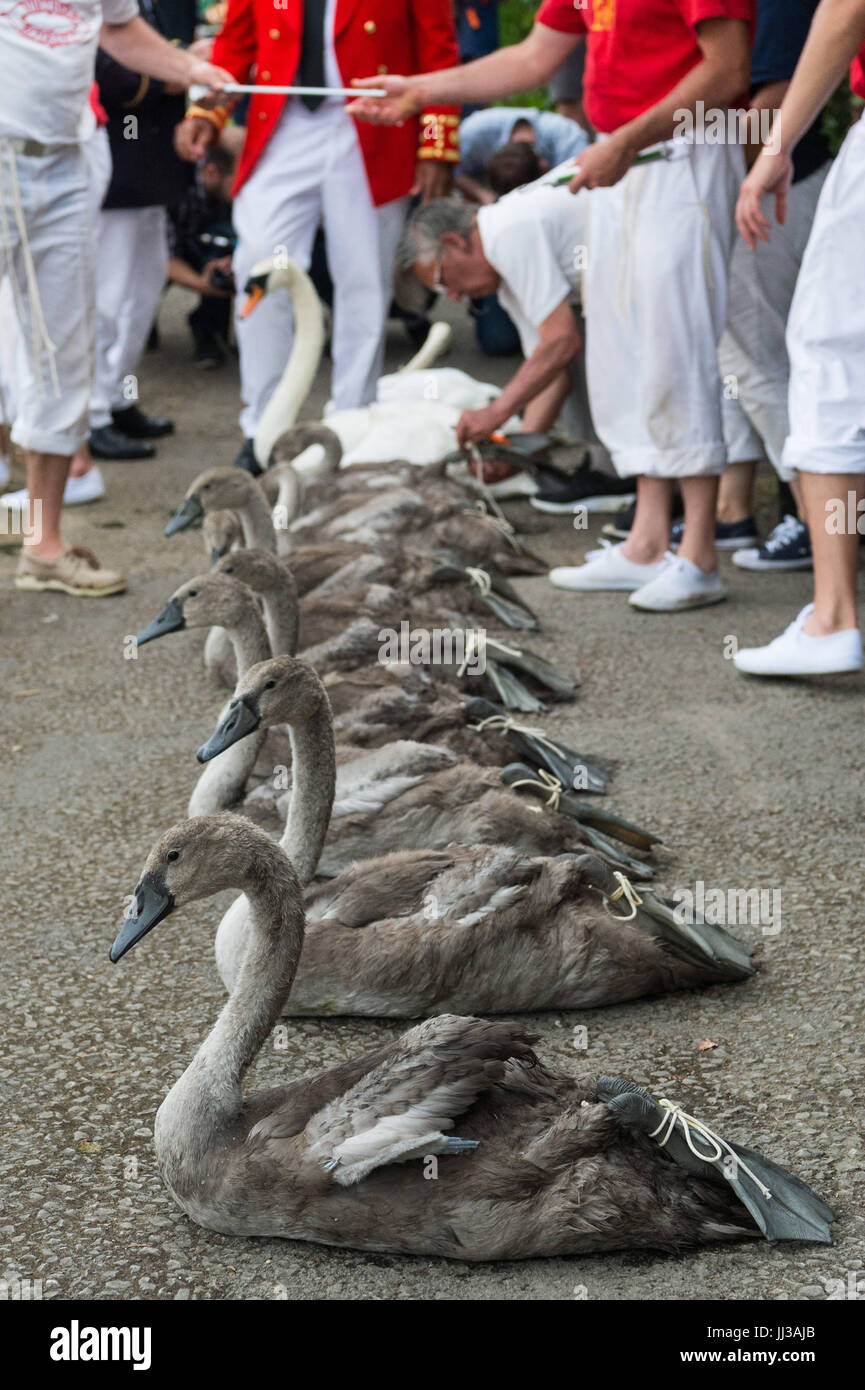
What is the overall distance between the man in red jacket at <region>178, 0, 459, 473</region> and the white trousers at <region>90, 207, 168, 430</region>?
0.94 m

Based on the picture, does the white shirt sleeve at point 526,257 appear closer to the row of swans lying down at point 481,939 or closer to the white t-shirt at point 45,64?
the white t-shirt at point 45,64

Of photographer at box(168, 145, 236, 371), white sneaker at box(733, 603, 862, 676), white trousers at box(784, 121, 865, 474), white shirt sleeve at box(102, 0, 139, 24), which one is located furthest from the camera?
photographer at box(168, 145, 236, 371)

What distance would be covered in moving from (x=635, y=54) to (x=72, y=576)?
3.06 meters

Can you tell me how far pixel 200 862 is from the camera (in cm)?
311

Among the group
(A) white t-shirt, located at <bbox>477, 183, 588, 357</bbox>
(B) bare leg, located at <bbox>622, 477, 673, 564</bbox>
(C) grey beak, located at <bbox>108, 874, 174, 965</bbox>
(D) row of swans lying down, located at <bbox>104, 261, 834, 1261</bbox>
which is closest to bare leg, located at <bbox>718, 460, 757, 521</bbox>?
(B) bare leg, located at <bbox>622, 477, 673, 564</bbox>

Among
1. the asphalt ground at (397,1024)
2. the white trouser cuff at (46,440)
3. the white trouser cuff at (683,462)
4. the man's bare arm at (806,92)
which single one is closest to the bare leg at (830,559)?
the asphalt ground at (397,1024)

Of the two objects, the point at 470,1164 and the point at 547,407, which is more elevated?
the point at 470,1164

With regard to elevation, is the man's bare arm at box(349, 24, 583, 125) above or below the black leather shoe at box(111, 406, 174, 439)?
above

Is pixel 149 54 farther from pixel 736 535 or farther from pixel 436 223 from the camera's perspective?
pixel 736 535

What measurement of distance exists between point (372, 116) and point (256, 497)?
218cm

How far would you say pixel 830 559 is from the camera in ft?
17.1

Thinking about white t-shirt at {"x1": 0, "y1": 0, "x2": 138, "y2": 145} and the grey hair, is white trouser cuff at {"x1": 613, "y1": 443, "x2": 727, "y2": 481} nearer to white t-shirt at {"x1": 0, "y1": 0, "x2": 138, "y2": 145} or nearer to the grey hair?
the grey hair

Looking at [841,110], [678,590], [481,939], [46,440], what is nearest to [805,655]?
[678,590]

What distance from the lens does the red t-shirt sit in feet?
19.8
